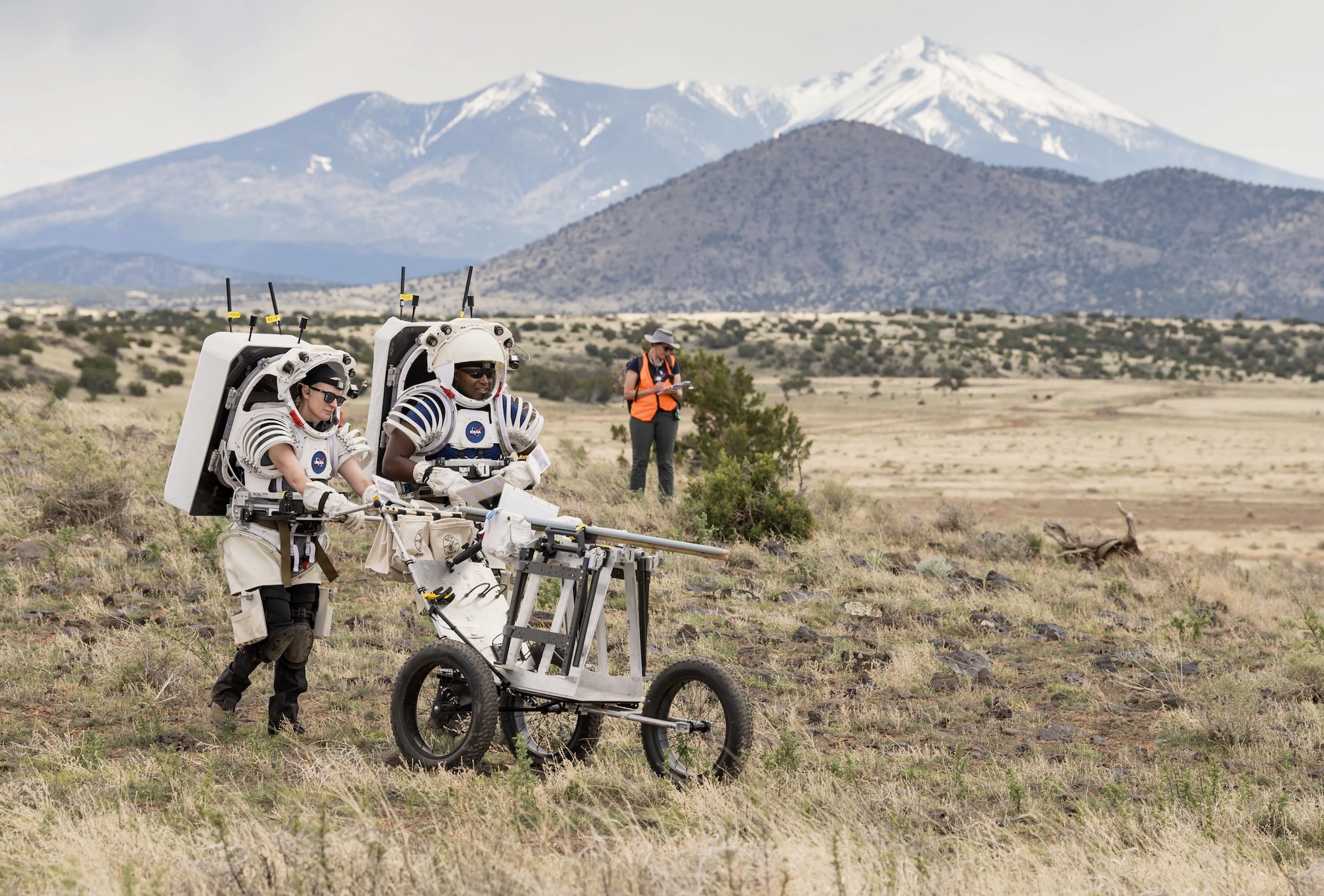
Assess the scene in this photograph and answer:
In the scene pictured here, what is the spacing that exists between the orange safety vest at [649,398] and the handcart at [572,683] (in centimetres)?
770

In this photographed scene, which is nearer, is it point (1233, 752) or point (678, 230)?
point (1233, 752)

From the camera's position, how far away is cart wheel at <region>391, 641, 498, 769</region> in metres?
5.45

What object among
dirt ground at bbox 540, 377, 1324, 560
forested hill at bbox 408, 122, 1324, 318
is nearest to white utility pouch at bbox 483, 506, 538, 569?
dirt ground at bbox 540, 377, 1324, 560

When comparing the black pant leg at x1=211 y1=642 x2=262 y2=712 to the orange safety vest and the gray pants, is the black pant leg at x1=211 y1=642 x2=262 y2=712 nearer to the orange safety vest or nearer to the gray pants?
the gray pants

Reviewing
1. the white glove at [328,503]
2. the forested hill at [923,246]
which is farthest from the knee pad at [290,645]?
the forested hill at [923,246]

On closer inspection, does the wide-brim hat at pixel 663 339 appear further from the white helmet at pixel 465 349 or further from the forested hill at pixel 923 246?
the forested hill at pixel 923 246

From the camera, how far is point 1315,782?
20.2 feet

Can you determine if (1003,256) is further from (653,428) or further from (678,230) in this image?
(653,428)

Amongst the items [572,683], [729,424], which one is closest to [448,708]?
[572,683]

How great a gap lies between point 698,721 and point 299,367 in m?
2.61

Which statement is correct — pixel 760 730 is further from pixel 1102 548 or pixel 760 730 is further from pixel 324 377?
pixel 1102 548

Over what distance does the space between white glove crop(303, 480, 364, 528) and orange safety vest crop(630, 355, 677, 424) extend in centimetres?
777

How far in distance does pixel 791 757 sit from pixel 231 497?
313cm

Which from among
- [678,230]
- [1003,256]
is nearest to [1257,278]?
[1003,256]
